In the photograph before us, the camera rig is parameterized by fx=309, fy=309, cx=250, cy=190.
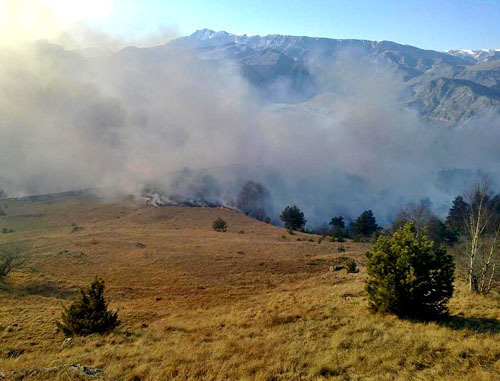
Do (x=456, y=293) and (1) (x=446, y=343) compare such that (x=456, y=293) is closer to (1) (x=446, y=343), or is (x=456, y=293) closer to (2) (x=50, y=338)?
(1) (x=446, y=343)

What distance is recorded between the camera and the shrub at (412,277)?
1341 cm

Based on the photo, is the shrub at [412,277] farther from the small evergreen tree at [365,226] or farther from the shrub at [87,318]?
the small evergreen tree at [365,226]

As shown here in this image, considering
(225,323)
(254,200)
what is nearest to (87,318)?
(225,323)

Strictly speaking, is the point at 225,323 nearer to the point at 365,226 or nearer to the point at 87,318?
the point at 87,318

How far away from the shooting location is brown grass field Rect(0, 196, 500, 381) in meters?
9.26

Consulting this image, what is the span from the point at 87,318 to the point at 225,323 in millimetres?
6476

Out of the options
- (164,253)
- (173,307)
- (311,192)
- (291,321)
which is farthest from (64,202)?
(311,192)

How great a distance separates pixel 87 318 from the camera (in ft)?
46.6

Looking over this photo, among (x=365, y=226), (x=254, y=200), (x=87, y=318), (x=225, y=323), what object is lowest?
(x=225, y=323)

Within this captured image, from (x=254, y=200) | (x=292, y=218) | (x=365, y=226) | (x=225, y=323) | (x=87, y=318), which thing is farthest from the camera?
(x=254, y=200)

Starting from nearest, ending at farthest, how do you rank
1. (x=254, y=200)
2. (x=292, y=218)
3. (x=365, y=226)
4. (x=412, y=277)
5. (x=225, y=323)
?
(x=412, y=277)
(x=225, y=323)
(x=365, y=226)
(x=292, y=218)
(x=254, y=200)

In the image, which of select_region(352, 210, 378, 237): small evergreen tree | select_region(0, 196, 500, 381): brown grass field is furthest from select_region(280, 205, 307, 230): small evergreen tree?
select_region(0, 196, 500, 381): brown grass field

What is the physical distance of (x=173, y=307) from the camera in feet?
66.3

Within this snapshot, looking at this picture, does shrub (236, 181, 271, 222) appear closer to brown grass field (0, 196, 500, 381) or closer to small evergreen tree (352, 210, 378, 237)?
small evergreen tree (352, 210, 378, 237)
